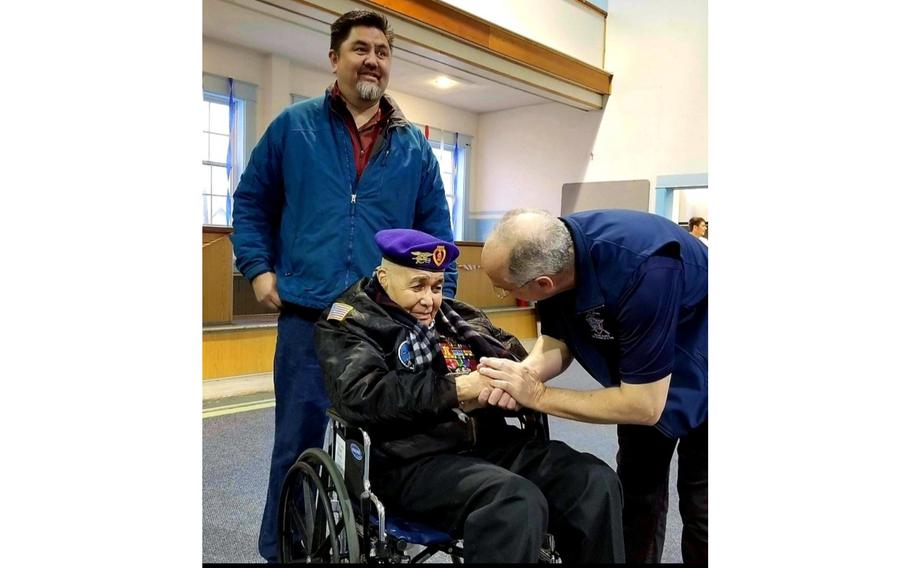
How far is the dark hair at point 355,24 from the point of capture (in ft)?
4.86

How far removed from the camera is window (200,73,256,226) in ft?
22.4

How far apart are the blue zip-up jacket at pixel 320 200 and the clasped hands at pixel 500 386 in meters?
0.42

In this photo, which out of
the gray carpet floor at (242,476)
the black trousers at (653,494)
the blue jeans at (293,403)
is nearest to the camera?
the black trousers at (653,494)

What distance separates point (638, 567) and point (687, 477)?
0.26m

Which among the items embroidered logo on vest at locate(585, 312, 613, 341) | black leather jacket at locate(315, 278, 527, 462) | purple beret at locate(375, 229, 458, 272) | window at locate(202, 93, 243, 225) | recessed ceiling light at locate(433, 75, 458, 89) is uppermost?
recessed ceiling light at locate(433, 75, 458, 89)

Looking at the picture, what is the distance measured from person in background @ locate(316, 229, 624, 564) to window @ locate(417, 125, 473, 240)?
8.02 meters

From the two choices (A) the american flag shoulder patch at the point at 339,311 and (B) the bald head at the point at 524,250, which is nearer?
(B) the bald head at the point at 524,250

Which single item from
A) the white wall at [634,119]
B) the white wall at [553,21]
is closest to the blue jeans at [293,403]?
the white wall at [553,21]

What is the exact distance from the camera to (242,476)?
2.56m

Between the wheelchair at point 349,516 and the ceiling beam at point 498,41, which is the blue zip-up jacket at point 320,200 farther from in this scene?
the ceiling beam at point 498,41

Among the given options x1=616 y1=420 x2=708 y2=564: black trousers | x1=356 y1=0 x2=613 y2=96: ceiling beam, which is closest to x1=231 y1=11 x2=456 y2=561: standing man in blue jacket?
x1=616 y1=420 x2=708 y2=564: black trousers

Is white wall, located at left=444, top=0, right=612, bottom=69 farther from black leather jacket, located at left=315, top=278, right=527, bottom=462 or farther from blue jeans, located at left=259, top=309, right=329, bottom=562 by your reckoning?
black leather jacket, located at left=315, top=278, right=527, bottom=462
